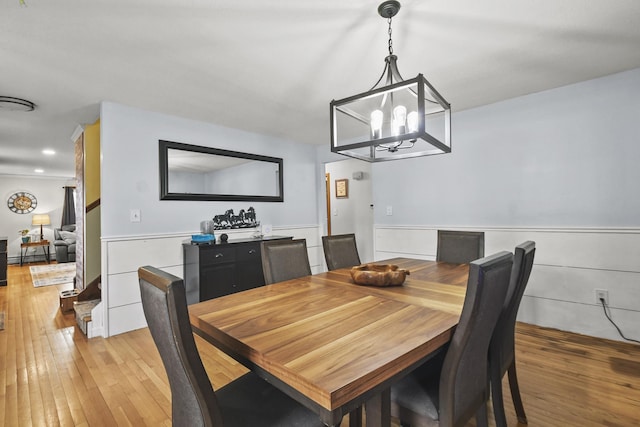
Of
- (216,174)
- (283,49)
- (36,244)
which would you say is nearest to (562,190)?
(283,49)

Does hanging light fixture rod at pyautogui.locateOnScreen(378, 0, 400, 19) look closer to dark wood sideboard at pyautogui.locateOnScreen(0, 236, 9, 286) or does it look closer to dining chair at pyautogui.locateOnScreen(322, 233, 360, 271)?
dining chair at pyautogui.locateOnScreen(322, 233, 360, 271)

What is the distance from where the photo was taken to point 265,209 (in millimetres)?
4270

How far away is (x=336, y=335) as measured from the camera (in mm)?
1038

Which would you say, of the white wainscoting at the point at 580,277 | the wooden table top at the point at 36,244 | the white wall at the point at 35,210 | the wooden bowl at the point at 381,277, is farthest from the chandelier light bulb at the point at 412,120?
the white wall at the point at 35,210

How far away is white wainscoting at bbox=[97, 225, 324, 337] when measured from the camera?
9.45ft

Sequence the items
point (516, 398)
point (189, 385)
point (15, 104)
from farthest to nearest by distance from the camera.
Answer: point (15, 104)
point (516, 398)
point (189, 385)

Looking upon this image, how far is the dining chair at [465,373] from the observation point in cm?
101

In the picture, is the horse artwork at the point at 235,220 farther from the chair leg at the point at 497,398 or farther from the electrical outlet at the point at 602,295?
the electrical outlet at the point at 602,295

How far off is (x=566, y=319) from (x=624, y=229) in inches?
35.8

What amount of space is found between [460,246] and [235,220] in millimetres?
2637

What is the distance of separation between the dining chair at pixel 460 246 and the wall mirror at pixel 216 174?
2.46 metres

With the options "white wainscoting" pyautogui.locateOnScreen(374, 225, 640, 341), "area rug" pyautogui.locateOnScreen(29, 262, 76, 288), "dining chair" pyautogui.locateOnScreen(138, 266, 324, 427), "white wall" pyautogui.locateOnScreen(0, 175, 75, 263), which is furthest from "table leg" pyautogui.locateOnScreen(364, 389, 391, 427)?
"white wall" pyautogui.locateOnScreen(0, 175, 75, 263)

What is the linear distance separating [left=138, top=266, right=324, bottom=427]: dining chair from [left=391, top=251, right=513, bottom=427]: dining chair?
0.38m

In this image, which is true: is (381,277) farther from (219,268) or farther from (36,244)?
(36,244)
